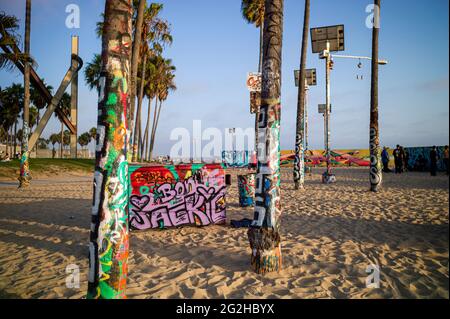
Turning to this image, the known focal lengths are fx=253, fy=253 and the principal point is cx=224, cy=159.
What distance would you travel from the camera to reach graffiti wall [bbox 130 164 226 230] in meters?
6.53

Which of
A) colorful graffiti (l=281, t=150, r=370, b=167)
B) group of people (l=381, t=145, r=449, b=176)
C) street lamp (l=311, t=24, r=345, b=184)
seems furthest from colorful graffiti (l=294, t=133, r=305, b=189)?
colorful graffiti (l=281, t=150, r=370, b=167)

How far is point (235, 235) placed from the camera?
6.12 meters

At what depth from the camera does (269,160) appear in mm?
4090

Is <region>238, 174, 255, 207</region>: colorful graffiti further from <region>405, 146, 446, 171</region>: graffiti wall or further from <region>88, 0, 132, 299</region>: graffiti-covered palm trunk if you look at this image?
<region>405, 146, 446, 171</region>: graffiti wall

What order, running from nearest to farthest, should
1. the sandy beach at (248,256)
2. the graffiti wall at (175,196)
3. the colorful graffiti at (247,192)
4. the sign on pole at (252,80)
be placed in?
the sandy beach at (248,256) → the graffiti wall at (175,196) → the sign on pole at (252,80) → the colorful graffiti at (247,192)

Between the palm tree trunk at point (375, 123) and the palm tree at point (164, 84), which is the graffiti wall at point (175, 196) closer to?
the palm tree trunk at point (375, 123)

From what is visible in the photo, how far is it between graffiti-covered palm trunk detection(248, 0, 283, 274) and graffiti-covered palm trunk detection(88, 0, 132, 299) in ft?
6.92

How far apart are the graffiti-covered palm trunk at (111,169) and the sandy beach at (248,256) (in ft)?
3.15

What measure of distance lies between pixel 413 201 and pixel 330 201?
2886mm

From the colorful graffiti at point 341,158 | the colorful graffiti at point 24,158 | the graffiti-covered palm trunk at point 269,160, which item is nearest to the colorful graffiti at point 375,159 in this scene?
the graffiti-covered palm trunk at point 269,160

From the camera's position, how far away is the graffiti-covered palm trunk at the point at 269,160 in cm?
401

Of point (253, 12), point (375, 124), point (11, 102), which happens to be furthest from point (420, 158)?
point (11, 102)

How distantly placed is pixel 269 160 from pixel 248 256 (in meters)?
1.94
